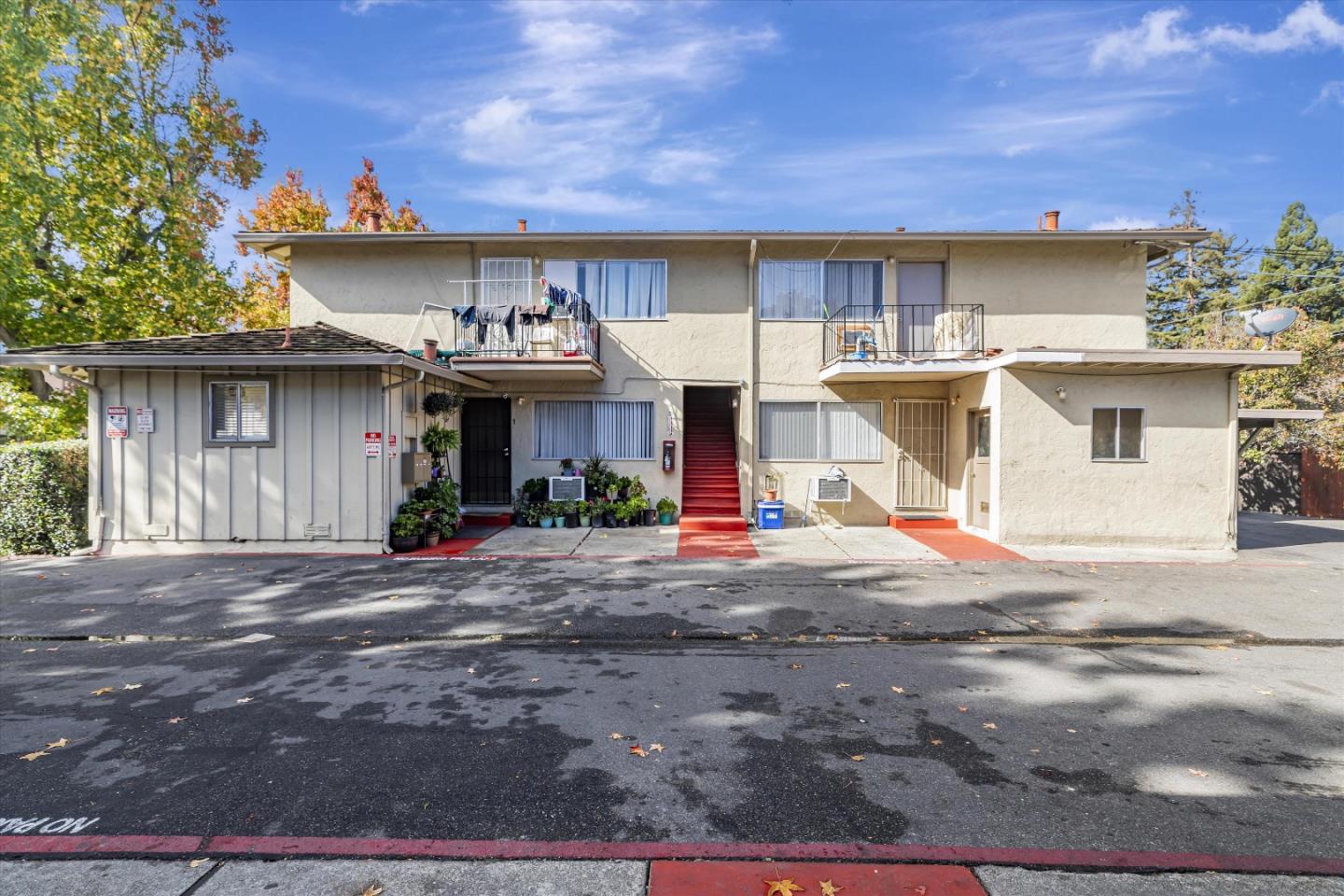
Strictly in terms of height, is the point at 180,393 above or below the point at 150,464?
above

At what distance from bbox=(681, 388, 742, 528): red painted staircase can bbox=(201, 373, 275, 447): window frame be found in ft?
24.9

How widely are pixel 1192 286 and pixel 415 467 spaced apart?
42.0m

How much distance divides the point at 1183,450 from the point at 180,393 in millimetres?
17122

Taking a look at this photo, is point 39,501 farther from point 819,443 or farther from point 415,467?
point 819,443

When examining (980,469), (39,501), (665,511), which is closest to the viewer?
(39,501)

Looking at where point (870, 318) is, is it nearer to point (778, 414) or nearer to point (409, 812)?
point (778, 414)

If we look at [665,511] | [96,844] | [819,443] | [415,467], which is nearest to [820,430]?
[819,443]

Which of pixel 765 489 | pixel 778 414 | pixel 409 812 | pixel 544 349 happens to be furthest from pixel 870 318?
pixel 409 812

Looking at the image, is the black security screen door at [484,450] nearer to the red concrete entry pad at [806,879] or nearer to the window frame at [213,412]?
the window frame at [213,412]

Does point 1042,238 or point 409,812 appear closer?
point 409,812

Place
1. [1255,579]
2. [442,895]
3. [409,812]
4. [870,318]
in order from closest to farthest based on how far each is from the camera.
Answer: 1. [442,895]
2. [409,812]
3. [1255,579]
4. [870,318]

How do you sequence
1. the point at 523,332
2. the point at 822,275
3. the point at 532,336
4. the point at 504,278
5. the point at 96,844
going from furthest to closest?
the point at 504,278, the point at 822,275, the point at 532,336, the point at 523,332, the point at 96,844

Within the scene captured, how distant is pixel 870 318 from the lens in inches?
505

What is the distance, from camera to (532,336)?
12383 millimetres
